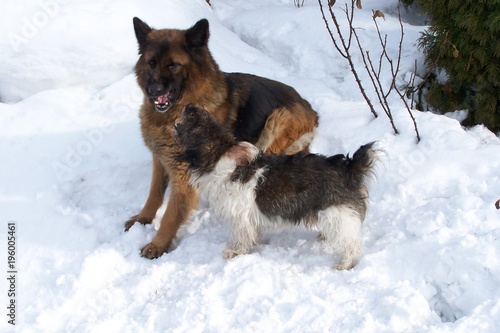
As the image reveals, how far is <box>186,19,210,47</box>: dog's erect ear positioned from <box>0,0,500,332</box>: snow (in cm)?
160

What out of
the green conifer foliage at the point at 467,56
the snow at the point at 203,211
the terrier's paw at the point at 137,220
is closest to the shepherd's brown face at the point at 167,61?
the terrier's paw at the point at 137,220

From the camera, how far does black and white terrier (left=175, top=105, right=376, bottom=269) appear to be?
12.7ft

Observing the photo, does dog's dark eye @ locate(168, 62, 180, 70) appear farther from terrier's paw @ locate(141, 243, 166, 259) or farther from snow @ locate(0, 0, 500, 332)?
terrier's paw @ locate(141, 243, 166, 259)

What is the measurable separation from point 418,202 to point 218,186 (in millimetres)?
1803

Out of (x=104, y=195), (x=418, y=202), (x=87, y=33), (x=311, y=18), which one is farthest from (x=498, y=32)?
(x=87, y=33)

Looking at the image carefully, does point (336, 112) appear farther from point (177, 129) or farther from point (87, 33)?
point (87, 33)

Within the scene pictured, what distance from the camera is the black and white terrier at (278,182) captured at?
153 inches

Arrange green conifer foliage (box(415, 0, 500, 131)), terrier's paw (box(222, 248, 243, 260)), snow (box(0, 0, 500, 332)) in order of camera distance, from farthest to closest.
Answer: green conifer foliage (box(415, 0, 500, 131)) < terrier's paw (box(222, 248, 243, 260)) < snow (box(0, 0, 500, 332))

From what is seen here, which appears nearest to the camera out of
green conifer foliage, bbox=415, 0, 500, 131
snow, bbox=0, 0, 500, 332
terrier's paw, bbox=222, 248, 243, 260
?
snow, bbox=0, 0, 500, 332

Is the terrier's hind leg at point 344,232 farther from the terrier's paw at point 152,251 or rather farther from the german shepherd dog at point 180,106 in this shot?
the terrier's paw at point 152,251

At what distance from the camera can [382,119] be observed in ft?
18.1

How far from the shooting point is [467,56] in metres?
5.85

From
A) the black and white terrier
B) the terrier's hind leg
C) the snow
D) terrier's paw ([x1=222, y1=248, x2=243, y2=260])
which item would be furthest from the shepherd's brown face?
the terrier's hind leg

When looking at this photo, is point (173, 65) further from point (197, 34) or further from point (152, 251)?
point (152, 251)
